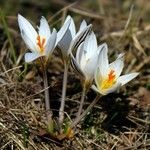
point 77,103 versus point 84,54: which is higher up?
point 84,54

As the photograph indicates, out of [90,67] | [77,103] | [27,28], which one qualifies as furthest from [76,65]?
[77,103]

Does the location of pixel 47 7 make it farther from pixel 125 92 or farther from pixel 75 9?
pixel 125 92

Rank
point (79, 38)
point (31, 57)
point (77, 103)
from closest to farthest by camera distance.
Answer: point (31, 57)
point (79, 38)
point (77, 103)

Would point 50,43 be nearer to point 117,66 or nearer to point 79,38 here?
point 79,38

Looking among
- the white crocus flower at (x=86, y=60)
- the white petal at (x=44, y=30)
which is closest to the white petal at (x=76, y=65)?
the white crocus flower at (x=86, y=60)

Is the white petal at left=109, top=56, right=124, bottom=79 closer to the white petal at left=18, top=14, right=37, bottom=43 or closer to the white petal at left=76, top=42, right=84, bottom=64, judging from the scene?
the white petal at left=76, top=42, right=84, bottom=64

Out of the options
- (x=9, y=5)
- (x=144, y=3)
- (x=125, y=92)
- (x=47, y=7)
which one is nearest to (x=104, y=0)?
(x=144, y=3)

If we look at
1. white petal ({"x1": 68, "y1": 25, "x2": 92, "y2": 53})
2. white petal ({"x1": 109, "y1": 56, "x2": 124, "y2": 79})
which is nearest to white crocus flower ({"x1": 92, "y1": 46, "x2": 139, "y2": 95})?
white petal ({"x1": 109, "y1": 56, "x2": 124, "y2": 79})
